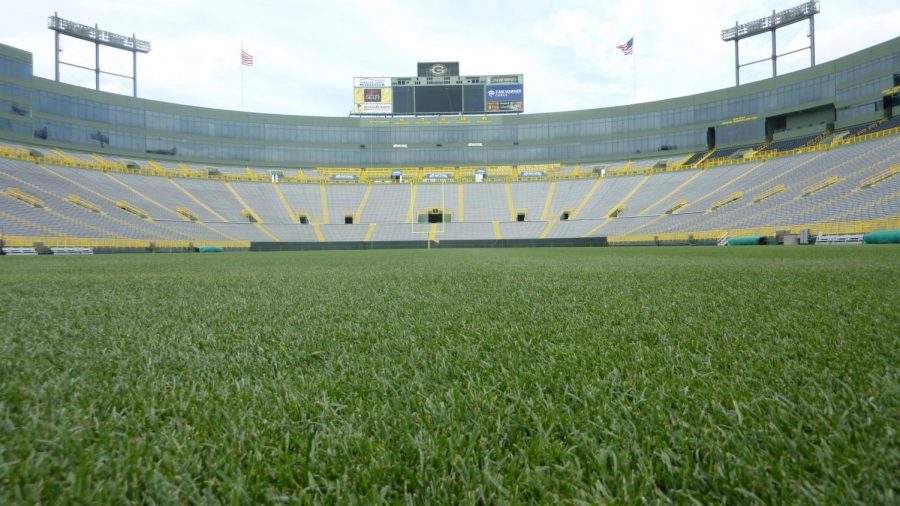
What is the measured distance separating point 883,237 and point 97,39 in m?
53.4

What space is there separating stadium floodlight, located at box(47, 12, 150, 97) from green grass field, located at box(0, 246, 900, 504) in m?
49.5

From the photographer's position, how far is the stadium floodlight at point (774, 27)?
37.5 meters

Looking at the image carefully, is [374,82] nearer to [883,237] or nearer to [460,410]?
[883,237]

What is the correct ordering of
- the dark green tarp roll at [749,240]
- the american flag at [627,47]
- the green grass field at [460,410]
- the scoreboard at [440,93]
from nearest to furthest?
the green grass field at [460,410], the dark green tarp roll at [749,240], the american flag at [627,47], the scoreboard at [440,93]

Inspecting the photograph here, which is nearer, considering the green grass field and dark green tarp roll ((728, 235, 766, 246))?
the green grass field

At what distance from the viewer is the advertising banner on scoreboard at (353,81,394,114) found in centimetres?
4672

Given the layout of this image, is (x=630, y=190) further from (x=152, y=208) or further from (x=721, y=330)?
(x=721, y=330)

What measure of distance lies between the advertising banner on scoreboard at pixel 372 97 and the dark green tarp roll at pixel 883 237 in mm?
38777

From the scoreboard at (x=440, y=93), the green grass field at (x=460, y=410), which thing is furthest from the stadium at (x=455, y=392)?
the scoreboard at (x=440, y=93)

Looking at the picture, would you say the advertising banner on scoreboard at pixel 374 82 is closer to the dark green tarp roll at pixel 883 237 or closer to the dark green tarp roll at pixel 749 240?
the dark green tarp roll at pixel 749 240

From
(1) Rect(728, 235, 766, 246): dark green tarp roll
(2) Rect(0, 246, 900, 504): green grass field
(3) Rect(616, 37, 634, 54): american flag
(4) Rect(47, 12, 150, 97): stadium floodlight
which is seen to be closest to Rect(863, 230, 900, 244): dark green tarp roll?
(1) Rect(728, 235, 766, 246): dark green tarp roll

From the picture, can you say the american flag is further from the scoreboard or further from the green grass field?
the green grass field

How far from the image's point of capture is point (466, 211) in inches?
1634

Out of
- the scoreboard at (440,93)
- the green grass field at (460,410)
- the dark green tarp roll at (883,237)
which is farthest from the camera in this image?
the scoreboard at (440,93)
